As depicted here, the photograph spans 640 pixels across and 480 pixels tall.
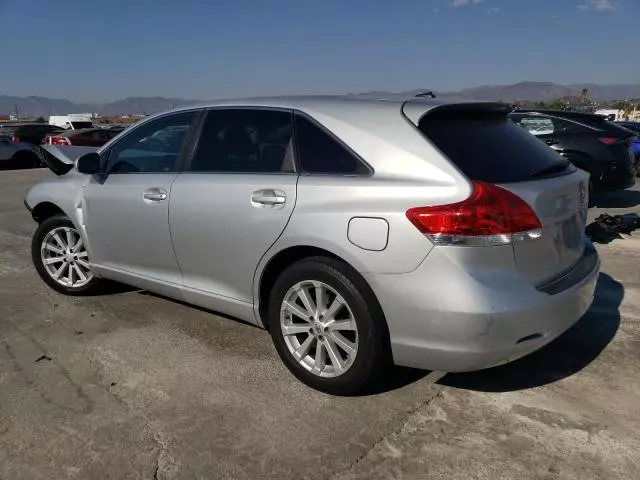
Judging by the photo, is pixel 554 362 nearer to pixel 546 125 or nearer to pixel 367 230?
pixel 367 230

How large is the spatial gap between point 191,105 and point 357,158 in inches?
61.8

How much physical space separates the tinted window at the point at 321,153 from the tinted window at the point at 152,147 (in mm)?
1007

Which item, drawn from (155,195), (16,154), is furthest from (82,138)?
(155,195)

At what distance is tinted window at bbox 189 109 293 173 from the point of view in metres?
3.30

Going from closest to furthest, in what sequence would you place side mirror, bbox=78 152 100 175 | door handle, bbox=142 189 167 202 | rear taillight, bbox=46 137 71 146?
door handle, bbox=142 189 167 202 → side mirror, bbox=78 152 100 175 → rear taillight, bbox=46 137 71 146

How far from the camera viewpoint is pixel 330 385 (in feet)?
9.97

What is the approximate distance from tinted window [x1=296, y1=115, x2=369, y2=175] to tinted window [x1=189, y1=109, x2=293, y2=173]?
0.09m

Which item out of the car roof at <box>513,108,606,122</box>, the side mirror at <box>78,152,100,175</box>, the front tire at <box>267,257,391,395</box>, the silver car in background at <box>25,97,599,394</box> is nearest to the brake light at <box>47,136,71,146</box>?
the car roof at <box>513,108,606,122</box>

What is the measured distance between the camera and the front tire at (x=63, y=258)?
4637mm

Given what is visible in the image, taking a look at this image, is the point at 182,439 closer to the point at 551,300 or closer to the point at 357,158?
the point at 357,158

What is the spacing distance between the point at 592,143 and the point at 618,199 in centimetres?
180

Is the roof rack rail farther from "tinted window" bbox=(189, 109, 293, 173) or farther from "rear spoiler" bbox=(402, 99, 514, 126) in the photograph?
"tinted window" bbox=(189, 109, 293, 173)

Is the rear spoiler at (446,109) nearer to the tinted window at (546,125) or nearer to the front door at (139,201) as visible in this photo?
the front door at (139,201)

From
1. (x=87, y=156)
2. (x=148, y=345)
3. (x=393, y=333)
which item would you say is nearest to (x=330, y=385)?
(x=393, y=333)
